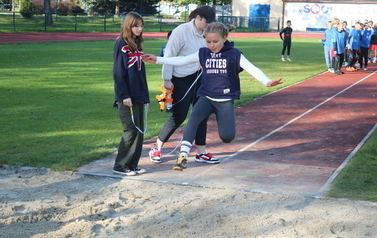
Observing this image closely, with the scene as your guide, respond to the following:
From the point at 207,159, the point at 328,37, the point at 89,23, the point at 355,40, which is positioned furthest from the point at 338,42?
the point at 89,23

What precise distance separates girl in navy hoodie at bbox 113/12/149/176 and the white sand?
470mm

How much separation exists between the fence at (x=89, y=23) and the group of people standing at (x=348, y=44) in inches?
1075

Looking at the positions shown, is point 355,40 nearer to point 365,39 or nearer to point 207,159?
point 365,39

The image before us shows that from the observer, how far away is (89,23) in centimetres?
5328

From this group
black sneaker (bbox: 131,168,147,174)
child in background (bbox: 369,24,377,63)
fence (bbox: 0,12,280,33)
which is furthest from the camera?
fence (bbox: 0,12,280,33)

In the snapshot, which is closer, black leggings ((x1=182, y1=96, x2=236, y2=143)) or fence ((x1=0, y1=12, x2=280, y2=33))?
black leggings ((x1=182, y1=96, x2=236, y2=143))

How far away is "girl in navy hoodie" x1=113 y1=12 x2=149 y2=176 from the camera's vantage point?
262 inches

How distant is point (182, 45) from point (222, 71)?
3.05 ft

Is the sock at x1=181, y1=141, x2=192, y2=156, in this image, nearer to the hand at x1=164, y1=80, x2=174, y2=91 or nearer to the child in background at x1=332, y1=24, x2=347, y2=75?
the hand at x1=164, y1=80, x2=174, y2=91

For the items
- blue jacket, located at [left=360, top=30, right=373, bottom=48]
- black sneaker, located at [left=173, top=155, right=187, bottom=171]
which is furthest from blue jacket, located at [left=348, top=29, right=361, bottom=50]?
black sneaker, located at [left=173, top=155, right=187, bottom=171]

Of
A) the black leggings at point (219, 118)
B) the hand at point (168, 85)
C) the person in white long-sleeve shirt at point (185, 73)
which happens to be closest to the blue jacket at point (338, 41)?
the person in white long-sleeve shirt at point (185, 73)

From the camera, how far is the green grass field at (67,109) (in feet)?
25.9

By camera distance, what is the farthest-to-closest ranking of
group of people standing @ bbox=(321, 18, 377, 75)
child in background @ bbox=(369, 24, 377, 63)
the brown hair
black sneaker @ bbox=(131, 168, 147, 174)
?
1. child in background @ bbox=(369, 24, 377, 63)
2. group of people standing @ bbox=(321, 18, 377, 75)
3. black sneaker @ bbox=(131, 168, 147, 174)
4. the brown hair

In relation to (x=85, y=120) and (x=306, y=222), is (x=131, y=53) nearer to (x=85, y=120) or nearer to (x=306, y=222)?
(x=306, y=222)
